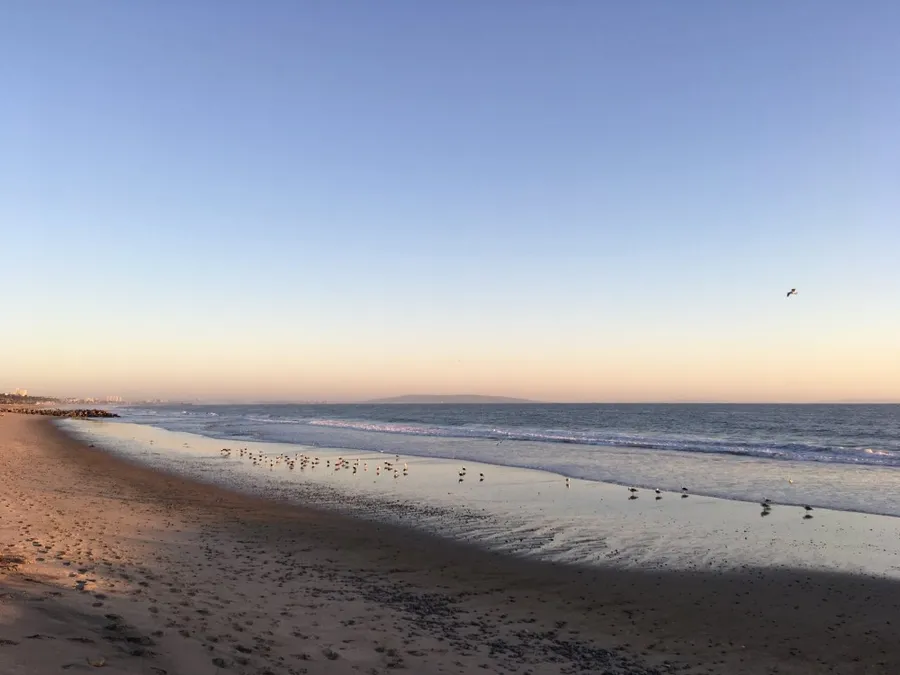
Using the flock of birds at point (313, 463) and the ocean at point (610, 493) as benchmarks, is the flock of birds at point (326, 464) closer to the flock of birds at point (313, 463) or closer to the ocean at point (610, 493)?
the flock of birds at point (313, 463)

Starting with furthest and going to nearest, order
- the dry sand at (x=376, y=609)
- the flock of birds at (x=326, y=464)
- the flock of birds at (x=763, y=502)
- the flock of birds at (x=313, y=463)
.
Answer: the flock of birds at (x=313, y=463) → the flock of birds at (x=326, y=464) → the flock of birds at (x=763, y=502) → the dry sand at (x=376, y=609)

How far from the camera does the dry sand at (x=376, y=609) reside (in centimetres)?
670

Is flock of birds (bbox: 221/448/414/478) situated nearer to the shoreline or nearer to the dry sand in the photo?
the shoreline

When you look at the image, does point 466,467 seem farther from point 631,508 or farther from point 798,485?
point 798,485

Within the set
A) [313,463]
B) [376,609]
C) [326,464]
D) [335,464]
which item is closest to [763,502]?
[376,609]

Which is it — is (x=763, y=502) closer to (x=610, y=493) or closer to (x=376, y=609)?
(x=610, y=493)

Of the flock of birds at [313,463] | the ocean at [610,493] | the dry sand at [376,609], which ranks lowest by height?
the flock of birds at [313,463]

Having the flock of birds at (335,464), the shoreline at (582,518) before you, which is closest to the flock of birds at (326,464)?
the flock of birds at (335,464)

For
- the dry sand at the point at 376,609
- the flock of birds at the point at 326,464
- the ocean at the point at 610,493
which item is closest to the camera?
the dry sand at the point at 376,609

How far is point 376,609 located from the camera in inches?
362

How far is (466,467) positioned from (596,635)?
837 inches

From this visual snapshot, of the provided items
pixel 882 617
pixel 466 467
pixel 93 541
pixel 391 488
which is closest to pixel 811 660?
pixel 882 617

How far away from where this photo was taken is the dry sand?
6.70 meters

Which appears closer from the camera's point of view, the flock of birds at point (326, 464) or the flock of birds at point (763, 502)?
the flock of birds at point (763, 502)
